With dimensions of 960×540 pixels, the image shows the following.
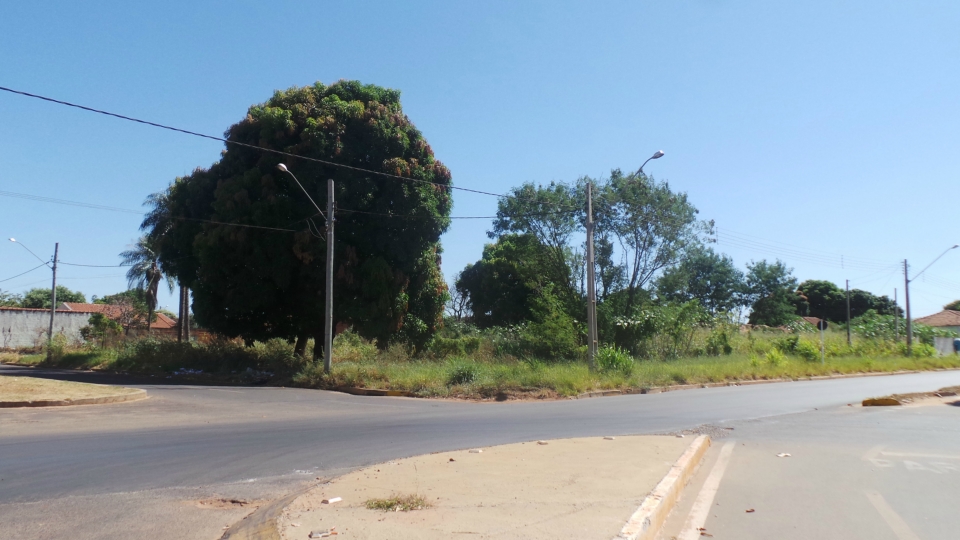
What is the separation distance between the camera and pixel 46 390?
17.4 m

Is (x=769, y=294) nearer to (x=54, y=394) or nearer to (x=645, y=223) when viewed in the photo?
(x=645, y=223)

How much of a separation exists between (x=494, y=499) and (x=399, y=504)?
0.92 meters

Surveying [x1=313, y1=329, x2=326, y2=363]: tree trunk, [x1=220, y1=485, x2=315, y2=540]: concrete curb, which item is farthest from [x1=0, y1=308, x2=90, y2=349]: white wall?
[x1=220, y1=485, x2=315, y2=540]: concrete curb

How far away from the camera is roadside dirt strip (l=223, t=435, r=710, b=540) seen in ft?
17.5

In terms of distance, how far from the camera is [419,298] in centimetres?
2958

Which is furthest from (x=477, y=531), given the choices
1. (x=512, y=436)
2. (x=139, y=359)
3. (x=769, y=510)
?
(x=139, y=359)

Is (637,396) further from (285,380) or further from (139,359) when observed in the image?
A: (139,359)

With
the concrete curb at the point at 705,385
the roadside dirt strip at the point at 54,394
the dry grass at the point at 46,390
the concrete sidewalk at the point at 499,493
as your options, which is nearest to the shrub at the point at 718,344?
the concrete curb at the point at 705,385

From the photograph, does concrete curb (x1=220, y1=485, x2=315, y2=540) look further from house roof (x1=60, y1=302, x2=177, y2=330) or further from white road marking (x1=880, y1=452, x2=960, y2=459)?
house roof (x1=60, y1=302, x2=177, y2=330)

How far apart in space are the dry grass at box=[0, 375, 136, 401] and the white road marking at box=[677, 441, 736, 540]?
14800 millimetres

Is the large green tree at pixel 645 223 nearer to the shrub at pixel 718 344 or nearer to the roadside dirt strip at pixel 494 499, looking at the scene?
the shrub at pixel 718 344

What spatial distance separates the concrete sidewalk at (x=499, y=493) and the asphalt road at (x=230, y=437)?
38.9 inches

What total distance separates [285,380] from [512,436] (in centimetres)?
1510

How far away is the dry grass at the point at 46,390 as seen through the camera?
16.2 meters
